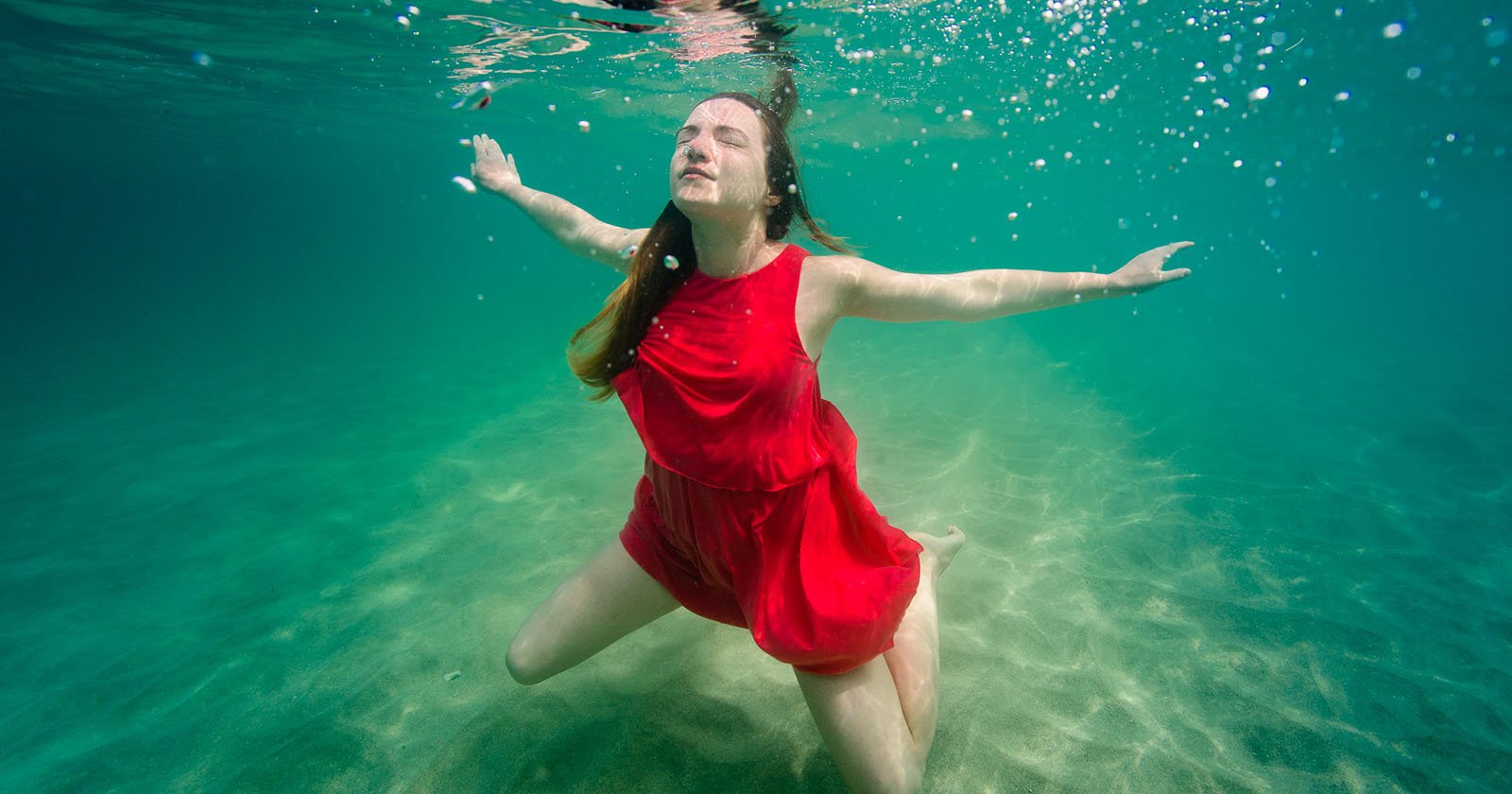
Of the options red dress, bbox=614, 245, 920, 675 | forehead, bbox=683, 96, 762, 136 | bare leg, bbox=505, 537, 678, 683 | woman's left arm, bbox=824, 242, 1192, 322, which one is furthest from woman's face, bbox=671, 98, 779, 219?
bare leg, bbox=505, 537, 678, 683

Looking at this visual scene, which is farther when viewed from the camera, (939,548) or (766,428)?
(939,548)

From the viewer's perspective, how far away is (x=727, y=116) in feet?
7.47

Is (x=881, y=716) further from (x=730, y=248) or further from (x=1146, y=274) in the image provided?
(x=1146, y=274)

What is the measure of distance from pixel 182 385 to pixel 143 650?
10254mm

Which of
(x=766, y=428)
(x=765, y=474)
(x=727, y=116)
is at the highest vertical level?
(x=727, y=116)

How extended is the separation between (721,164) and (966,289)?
3.44 ft

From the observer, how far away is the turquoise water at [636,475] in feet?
10.2

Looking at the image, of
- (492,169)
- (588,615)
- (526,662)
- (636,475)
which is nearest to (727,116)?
(492,169)

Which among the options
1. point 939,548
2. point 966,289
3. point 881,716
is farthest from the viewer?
point 939,548

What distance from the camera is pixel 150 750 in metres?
3.20

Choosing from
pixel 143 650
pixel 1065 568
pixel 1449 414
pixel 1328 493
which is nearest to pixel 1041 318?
pixel 1449 414

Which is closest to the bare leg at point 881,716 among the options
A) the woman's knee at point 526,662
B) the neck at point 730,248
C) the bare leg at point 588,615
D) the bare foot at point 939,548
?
the bare foot at point 939,548

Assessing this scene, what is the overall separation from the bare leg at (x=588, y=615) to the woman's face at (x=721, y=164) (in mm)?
1567

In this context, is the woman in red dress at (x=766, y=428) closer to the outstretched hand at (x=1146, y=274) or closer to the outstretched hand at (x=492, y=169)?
the outstretched hand at (x=1146, y=274)
